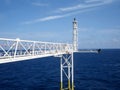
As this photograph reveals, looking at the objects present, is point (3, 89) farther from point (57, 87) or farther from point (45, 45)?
point (45, 45)

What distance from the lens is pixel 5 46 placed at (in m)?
37.5

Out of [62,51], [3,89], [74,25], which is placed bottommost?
[3,89]

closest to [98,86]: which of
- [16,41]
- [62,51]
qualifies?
[62,51]

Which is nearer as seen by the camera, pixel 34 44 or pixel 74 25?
pixel 34 44

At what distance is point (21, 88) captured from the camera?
66.9 meters

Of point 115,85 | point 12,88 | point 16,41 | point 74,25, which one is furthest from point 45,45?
point 115,85

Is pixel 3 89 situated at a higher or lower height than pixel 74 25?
lower

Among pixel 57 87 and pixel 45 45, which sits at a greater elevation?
pixel 45 45

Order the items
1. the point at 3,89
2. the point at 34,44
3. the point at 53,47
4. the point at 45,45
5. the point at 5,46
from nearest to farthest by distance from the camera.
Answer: the point at 5,46 < the point at 34,44 < the point at 45,45 < the point at 53,47 < the point at 3,89

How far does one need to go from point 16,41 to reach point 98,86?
128 feet

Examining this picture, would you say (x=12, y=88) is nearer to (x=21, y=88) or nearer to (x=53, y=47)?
(x=21, y=88)

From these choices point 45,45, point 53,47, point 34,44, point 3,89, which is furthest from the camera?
point 3,89

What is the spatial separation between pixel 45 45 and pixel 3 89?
2527 cm

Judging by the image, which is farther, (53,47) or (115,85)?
(115,85)
